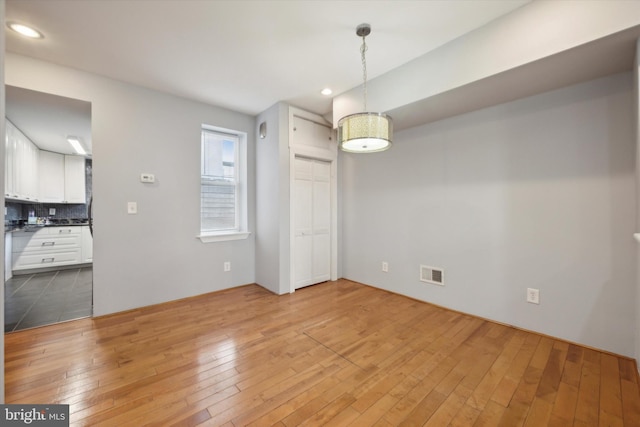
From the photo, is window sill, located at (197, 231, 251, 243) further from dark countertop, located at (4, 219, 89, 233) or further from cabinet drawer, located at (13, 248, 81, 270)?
cabinet drawer, located at (13, 248, 81, 270)

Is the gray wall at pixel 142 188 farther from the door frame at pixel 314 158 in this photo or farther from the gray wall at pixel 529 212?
the gray wall at pixel 529 212

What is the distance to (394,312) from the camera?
2.78 m

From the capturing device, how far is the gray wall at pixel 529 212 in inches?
77.0

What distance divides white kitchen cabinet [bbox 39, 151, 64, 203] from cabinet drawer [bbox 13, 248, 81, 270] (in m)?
1.01

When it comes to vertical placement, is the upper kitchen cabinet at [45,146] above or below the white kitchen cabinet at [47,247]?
above

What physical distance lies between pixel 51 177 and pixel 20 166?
134cm

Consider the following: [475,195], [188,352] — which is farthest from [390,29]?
[188,352]

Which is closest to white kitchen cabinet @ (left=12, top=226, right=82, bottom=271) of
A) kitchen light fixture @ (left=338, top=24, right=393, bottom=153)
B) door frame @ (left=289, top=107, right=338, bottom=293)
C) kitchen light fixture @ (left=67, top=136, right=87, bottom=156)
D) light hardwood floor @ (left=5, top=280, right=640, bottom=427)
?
kitchen light fixture @ (left=67, top=136, right=87, bottom=156)

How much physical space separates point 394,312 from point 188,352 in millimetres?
2009

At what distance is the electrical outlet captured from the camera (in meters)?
2.28

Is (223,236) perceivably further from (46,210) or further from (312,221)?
(46,210)

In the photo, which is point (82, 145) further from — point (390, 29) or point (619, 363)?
point (619, 363)

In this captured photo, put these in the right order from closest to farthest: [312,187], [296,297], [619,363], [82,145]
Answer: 1. [619,363]
2. [296,297]
3. [312,187]
4. [82,145]

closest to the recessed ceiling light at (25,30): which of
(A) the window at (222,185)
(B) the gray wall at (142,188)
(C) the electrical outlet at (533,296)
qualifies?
(B) the gray wall at (142,188)
